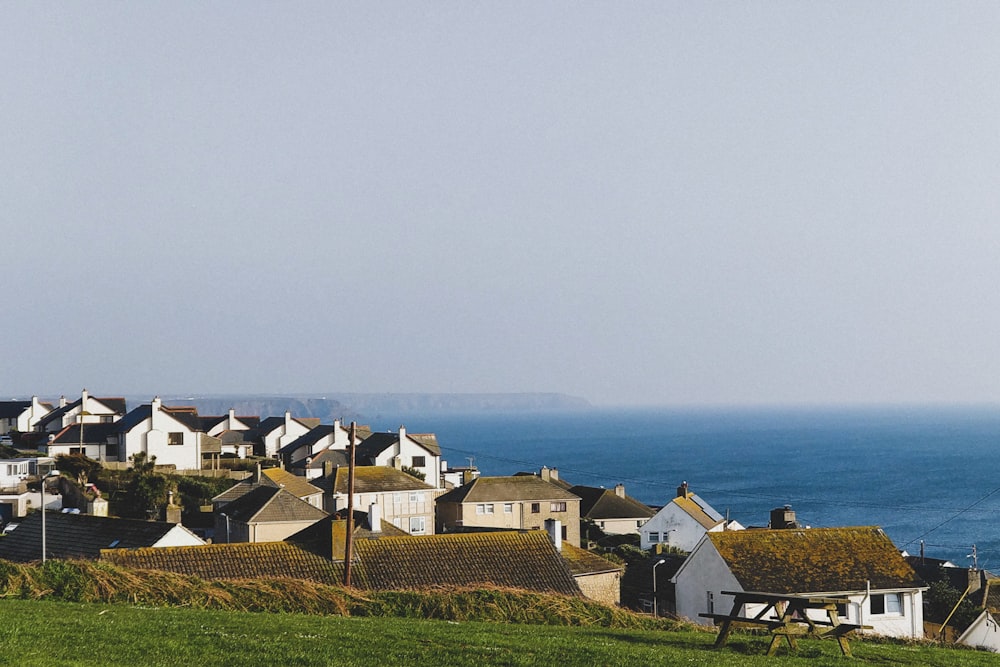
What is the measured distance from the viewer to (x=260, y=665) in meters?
13.6

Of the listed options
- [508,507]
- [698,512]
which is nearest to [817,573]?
[508,507]

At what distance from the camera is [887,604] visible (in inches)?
1460

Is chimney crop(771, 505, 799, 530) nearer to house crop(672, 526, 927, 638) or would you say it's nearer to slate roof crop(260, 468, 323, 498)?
house crop(672, 526, 927, 638)

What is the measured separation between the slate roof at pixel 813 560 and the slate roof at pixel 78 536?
18.1m

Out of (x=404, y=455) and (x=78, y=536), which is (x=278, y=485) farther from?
(x=78, y=536)

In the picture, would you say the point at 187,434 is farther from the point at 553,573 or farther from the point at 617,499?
the point at 553,573

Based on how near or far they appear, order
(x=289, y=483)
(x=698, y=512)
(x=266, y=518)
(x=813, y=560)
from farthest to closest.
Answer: (x=698, y=512)
(x=289, y=483)
(x=266, y=518)
(x=813, y=560)

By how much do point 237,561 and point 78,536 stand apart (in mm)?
8073

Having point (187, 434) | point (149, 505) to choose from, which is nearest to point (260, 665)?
point (149, 505)

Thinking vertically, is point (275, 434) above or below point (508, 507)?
above

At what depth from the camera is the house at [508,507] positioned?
68.4 metres

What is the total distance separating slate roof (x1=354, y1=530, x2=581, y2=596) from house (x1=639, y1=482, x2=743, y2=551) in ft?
125

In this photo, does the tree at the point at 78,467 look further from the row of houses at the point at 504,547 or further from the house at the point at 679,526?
the house at the point at 679,526

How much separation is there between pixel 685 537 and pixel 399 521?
59.8 feet
